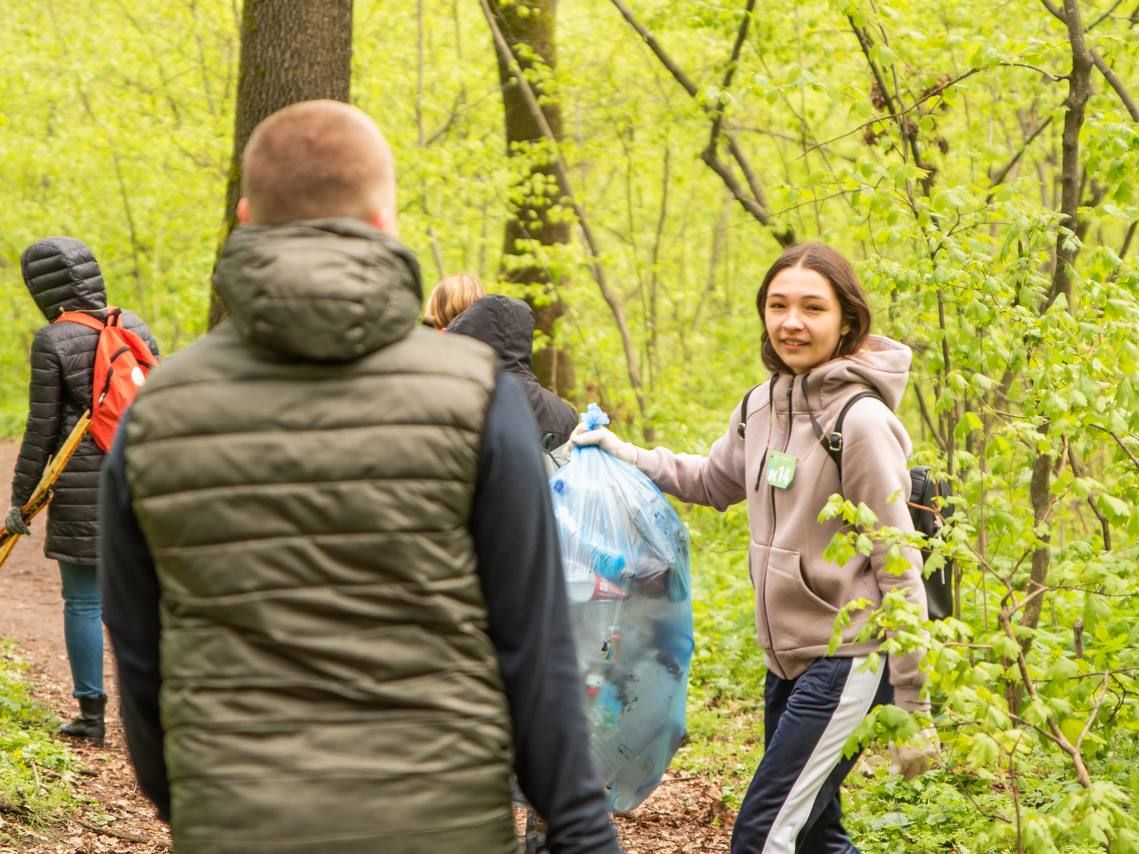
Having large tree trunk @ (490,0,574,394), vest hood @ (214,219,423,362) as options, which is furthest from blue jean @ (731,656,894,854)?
large tree trunk @ (490,0,574,394)

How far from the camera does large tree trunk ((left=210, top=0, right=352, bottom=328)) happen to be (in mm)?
6406

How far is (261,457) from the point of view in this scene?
1748 millimetres

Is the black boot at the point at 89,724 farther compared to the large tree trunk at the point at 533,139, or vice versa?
the large tree trunk at the point at 533,139

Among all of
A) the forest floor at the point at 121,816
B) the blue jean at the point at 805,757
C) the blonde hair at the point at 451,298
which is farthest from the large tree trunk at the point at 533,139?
the blue jean at the point at 805,757

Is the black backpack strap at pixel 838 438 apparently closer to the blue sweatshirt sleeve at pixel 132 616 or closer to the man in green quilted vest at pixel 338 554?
the man in green quilted vest at pixel 338 554

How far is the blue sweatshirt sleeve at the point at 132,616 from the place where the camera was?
6.04 ft

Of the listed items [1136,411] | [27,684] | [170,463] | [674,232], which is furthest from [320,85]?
[674,232]

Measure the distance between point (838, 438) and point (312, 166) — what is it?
206 cm

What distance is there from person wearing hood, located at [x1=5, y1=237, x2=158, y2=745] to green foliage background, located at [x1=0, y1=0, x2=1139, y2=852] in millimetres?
2942

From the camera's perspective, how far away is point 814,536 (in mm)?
3584

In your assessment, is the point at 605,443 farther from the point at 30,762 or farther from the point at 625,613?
the point at 30,762

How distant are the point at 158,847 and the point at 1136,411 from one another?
377 cm

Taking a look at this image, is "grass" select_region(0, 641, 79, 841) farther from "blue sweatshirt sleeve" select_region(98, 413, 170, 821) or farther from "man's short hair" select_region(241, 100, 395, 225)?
"man's short hair" select_region(241, 100, 395, 225)

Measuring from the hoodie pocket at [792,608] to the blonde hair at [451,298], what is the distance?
222cm
